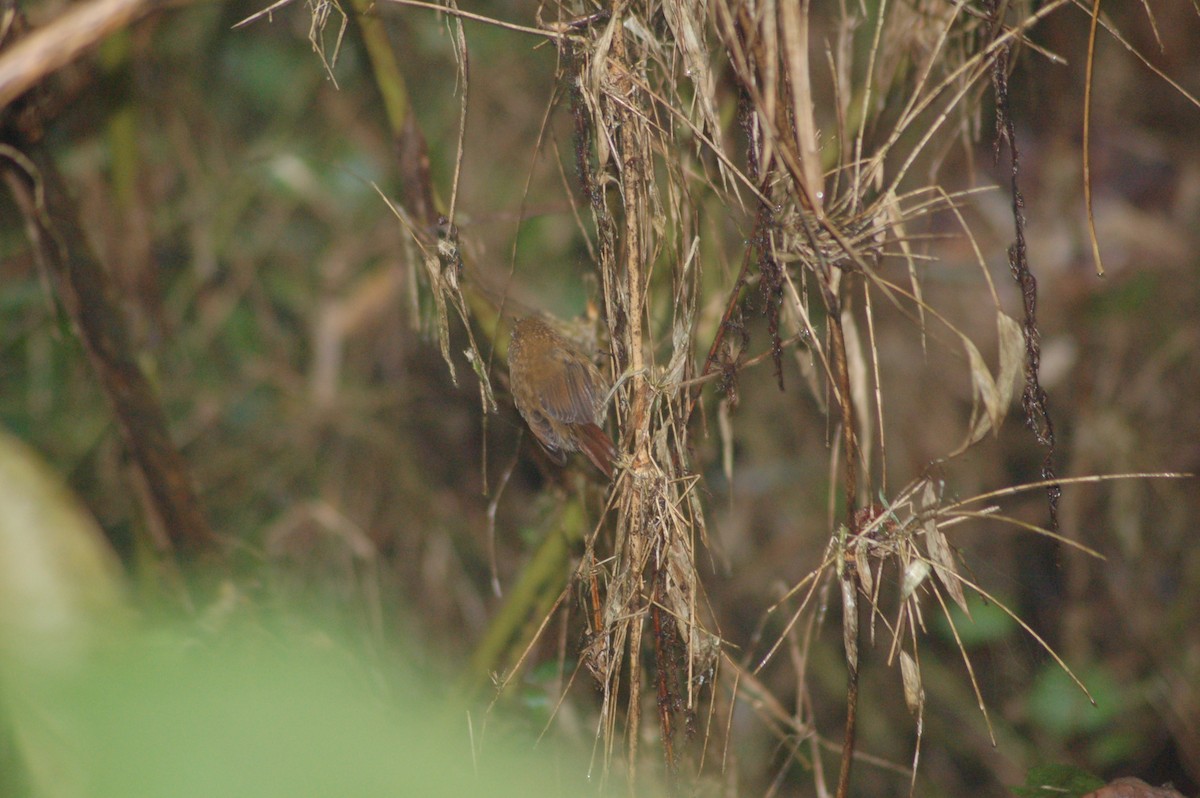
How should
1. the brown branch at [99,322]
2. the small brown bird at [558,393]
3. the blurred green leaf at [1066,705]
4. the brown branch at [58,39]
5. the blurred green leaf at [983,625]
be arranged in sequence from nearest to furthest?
the brown branch at [58,39]
the small brown bird at [558,393]
the brown branch at [99,322]
the blurred green leaf at [983,625]
the blurred green leaf at [1066,705]

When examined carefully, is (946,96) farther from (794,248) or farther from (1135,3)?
(1135,3)

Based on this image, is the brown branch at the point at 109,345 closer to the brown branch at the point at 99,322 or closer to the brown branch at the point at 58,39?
the brown branch at the point at 99,322

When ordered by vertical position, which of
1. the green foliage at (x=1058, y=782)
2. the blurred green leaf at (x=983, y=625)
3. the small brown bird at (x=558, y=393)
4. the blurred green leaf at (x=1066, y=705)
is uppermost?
the small brown bird at (x=558, y=393)

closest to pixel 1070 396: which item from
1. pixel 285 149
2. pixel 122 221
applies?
pixel 285 149

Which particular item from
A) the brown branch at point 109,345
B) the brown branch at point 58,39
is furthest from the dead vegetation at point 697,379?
the brown branch at point 58,39

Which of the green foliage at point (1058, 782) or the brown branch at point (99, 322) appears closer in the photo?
the green foliage at point (1058, 782)

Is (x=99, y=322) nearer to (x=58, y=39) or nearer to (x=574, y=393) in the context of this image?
(x=58, y=39)

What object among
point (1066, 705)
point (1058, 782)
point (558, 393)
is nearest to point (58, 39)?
point (558, 393)

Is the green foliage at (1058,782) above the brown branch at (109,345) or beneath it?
beneath

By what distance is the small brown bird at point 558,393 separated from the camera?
2.84 feet

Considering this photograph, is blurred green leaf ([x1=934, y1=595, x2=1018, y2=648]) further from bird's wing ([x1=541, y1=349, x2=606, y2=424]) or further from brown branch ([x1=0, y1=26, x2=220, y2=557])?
brown branch ([x1=0, y1=26, x2=220, y2=557])

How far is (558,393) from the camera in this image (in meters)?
0.89

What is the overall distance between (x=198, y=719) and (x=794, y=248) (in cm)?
55

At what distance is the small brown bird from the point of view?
34.1 inches
